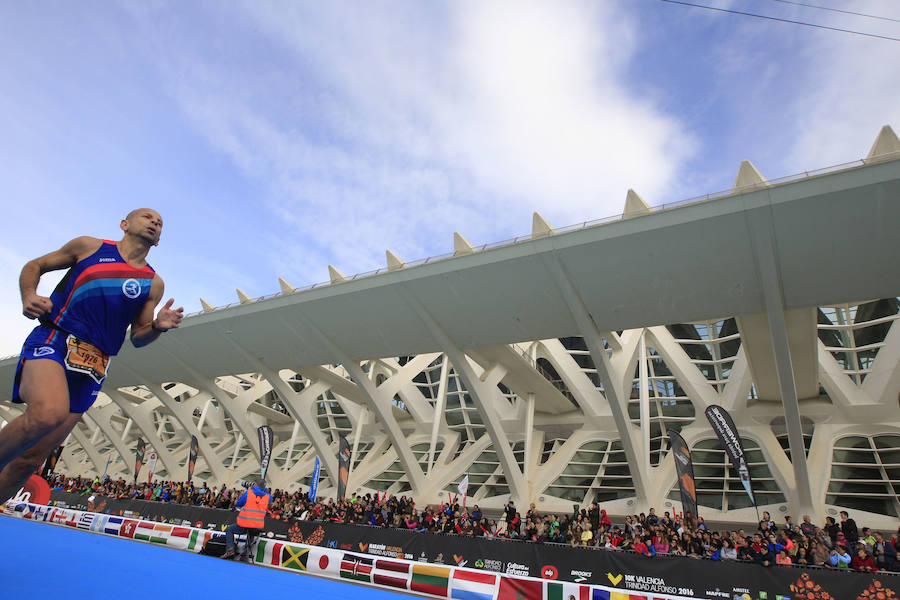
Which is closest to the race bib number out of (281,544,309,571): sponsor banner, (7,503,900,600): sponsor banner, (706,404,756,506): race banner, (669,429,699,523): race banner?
(7,503,900,600): sponsor banner

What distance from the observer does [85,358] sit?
11.3ft

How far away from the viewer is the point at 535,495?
79.1 feet

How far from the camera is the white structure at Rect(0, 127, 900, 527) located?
13.9 metres

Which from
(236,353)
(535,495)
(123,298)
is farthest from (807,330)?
(236,353)

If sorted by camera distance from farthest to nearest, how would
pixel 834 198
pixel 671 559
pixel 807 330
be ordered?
pixel 807 330, pixel 834 198, pixel 671 559

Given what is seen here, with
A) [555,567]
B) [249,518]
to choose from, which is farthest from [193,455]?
[555,567]

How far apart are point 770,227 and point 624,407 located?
7.63m

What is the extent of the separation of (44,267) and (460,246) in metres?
14.0

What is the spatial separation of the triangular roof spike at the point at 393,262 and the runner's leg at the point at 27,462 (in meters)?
14.8

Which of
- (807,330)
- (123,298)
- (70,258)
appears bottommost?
(123,298)

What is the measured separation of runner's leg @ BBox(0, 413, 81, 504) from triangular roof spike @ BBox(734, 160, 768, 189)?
572 inches

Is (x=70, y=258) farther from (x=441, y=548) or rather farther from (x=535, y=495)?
(x=535, y=495)

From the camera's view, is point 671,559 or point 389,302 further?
point 389,302

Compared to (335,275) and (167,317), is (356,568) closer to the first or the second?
(167,317)
